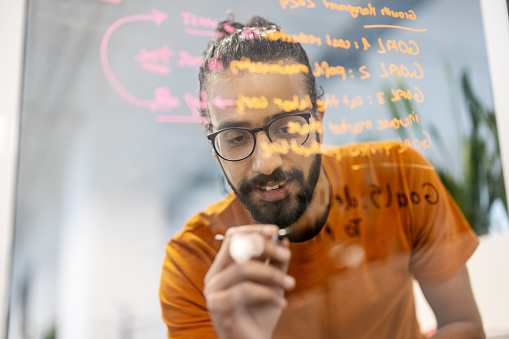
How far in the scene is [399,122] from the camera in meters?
1.14

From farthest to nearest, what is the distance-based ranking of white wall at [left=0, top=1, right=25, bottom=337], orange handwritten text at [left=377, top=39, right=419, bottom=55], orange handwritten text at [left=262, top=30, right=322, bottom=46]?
orange handwritten text at [left=377, top=39, right=419, bottom=55] → orange handwritten text at [left=262, top=30, right=322, bottom=46] → white wall at [left=0, top=1, right=25, bottom=337]

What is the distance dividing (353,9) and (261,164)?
20.0 inches

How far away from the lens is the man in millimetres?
923

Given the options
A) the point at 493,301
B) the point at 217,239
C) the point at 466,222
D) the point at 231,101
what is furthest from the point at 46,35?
the point at 493,301

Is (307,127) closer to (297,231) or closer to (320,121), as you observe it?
(320,121)

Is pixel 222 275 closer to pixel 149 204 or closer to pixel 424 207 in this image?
pixel 149 204

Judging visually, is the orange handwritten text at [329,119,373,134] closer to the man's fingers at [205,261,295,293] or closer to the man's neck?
the man's neck

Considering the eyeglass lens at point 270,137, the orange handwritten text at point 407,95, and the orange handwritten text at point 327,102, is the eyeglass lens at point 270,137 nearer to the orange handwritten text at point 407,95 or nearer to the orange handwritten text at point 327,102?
the orange handwritten text at point 327,102

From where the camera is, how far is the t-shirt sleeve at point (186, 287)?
90cm

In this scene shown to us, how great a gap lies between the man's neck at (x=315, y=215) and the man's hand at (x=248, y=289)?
0.07 m

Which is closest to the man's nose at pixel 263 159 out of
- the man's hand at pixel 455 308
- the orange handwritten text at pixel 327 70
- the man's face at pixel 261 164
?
the man's face at pixel 261 164

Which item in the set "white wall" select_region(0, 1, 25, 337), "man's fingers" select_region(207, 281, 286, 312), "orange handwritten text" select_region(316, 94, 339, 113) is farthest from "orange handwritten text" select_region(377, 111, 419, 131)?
"white wall" select_region(0, 1, 25, 337)

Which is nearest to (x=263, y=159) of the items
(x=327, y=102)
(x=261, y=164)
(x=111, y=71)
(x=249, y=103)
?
(x=261, y=164)

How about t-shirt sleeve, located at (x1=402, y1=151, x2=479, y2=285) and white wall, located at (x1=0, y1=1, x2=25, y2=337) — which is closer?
white wall, located at (x1=0, y1=1, x2=25, y2=337)
